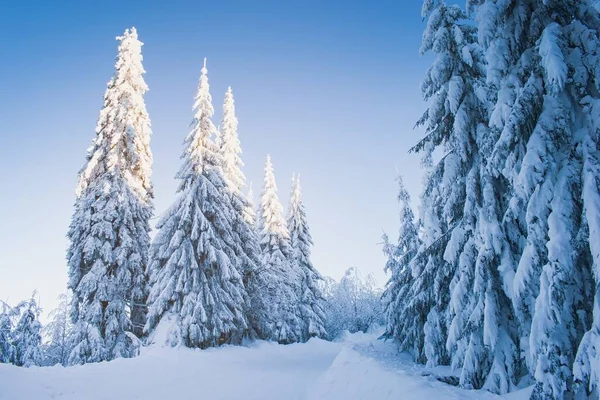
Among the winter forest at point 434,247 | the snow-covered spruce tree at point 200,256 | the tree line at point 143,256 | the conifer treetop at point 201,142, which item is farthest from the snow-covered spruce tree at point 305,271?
the conifer treetop at point 201,142

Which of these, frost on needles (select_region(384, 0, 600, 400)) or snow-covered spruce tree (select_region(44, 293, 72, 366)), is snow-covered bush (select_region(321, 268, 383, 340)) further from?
frost on needles (select_region(384, 0, 600, 400))

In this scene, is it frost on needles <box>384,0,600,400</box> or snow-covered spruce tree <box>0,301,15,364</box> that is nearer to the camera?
frost on needles <box>384,0,600,400</box>

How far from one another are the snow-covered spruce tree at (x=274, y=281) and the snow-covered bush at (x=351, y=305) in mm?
11761

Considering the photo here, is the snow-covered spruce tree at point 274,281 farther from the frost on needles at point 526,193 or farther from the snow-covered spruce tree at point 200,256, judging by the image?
the frost on needles at point 526,193

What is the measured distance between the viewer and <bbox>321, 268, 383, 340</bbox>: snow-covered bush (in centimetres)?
4375

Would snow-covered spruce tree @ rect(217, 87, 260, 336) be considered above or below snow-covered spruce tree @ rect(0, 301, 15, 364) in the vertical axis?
above

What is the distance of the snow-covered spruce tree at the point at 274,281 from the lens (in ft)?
78.2

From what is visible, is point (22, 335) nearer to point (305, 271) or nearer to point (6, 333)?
point (6, 333)

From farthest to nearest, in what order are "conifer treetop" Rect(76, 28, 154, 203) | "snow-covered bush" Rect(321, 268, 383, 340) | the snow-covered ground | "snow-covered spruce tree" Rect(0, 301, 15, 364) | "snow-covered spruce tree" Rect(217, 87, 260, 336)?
1. "snow-covered bush" Rect(321, 268, 383, 340)
2. "snow-covered spruce tree" Rect(217, 87, 260, 336)
3. "conifer treetop" Rect(76, 28, 154, 203)
4. "snow-covered spruce tree" Rect(0, 301, 15, 364)
5. the snow-covered ground

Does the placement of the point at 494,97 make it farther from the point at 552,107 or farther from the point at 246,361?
the point at 246,361

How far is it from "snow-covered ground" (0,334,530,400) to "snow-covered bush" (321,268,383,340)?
27123mm

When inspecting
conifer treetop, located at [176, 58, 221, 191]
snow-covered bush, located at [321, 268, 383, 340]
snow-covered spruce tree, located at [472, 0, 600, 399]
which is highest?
conifer treetop, located at [176, 58, 221, 191]

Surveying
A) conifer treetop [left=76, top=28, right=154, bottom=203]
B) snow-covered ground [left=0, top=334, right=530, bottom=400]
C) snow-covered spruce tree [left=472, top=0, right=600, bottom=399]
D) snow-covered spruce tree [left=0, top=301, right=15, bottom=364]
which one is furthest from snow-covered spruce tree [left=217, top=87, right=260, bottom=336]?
snow-covered spruce tree [left=472, top=0, right=600, bottom=399]

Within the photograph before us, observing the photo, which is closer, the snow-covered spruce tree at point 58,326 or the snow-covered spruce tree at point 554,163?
the snow-covered spruce tree at point 554,163
